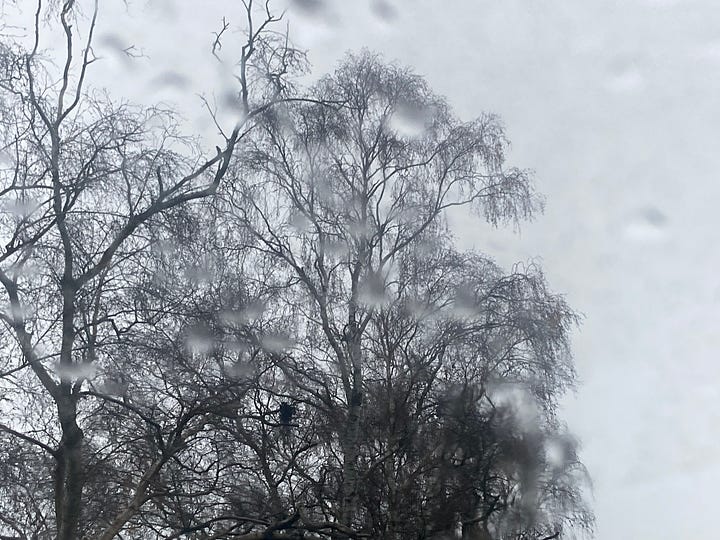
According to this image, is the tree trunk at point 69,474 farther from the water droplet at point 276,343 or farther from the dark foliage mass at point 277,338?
the water droplet at point 276,343

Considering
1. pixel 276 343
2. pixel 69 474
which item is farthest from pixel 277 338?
pixel 69 474

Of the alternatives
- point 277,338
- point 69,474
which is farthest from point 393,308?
point 69,474

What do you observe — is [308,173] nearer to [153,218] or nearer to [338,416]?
[338,416]

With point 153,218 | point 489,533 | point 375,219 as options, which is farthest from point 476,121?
point 153,218

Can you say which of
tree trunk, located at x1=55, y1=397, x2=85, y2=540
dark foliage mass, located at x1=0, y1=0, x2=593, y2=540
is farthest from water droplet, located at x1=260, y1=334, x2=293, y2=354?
tree trunk, located at x1=55, y1=397, x2=85, y2=540

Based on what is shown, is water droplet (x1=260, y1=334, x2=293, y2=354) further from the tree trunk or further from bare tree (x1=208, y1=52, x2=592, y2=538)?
the tree trunk

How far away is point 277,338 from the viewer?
15289mm

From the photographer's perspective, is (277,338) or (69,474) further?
(277,338)

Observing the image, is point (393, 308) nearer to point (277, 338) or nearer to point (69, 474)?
point (277, 338)

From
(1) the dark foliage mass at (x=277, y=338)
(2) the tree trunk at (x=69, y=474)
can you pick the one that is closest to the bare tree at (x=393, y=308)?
(1) the dark foliage mass at (x=277, y=338)

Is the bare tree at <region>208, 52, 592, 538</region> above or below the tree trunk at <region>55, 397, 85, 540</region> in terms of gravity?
above

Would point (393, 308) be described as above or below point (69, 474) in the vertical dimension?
above

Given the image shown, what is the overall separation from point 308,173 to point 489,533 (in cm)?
679

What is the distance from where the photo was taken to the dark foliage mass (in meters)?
10.0
